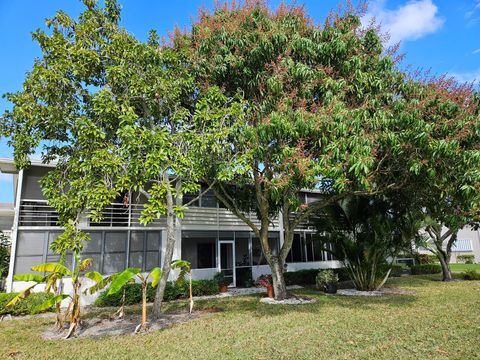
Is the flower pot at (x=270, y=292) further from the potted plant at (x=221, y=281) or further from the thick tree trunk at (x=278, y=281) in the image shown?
the potted plant at (x=221, y=281)

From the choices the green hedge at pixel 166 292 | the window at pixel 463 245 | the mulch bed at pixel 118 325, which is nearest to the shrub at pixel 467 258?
the window at pixel 463 245

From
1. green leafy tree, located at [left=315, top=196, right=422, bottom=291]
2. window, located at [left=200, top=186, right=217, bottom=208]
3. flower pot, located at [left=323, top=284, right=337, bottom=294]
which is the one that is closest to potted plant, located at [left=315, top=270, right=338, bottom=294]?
flower pot, located at [left=323, top=284, right=337, bottom=294]

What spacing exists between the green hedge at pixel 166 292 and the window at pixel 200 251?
3.46m

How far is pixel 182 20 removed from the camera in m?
12.4

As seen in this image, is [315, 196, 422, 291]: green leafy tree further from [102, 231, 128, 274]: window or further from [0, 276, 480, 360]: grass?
[102, 231, 128, 274]: window

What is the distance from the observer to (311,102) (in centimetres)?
1096

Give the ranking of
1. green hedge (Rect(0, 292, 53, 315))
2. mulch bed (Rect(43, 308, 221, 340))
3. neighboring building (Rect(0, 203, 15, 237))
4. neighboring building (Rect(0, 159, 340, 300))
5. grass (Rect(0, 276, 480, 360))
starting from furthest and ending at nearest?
neighboring building (Rect(0, 203, 15, 237)), neighboring building (Rect(0, 159, 340, 300)), green hedge (Rect(0, 292, 53, 315)), mulch bed (Rect(43, 308, 221, 340)), grass (Rect(0, 276, 480, 360))

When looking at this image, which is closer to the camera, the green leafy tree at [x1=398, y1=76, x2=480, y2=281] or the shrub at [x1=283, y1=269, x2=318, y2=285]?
the green leafy tree at [x1=398, y1=76, x2=480, y2=281]

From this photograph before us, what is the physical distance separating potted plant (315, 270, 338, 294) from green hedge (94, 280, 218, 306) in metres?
5.19

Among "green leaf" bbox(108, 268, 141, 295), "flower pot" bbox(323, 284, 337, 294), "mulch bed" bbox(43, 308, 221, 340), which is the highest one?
"green leaf" bbox(108, 268, 141, 295)

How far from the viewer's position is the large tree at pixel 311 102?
9.44 m

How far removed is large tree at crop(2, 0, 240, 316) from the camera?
358 inches

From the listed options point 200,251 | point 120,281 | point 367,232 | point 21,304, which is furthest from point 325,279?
point 21,304

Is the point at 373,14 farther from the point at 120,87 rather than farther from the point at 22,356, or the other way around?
the point at 22,356
